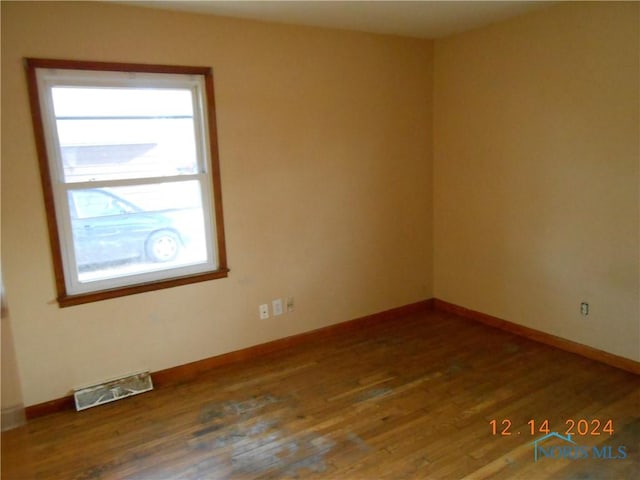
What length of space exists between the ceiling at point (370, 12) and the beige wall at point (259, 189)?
115 millimetres

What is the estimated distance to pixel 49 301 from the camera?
9.02 feet

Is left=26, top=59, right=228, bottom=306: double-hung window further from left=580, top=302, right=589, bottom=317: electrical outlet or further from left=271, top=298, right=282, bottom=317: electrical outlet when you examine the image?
left=580, top=302, right=589, bottom=317: electrical outlet

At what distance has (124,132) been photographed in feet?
9.43

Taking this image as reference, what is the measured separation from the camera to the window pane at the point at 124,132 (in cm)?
272

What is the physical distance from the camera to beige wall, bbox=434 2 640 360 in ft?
9.57

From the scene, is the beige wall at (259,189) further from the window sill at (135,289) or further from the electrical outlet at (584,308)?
the electrical outlet at (584,308)

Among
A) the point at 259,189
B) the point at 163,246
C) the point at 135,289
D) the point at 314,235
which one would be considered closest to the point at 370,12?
the point at 259,189

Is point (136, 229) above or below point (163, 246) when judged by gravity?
above

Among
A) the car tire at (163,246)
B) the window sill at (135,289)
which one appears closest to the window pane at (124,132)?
the car tire at (163,246)

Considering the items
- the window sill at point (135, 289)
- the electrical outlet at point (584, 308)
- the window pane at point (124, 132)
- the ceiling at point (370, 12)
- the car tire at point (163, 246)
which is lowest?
the electrical outlet at point (584, 308)

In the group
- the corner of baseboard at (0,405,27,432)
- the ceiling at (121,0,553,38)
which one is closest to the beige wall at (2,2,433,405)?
the ceiling at (121,0,553,38)

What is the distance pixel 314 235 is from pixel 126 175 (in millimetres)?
1448

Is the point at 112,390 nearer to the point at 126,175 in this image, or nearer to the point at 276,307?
the point at 276,307

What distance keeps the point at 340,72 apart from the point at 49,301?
8.47 feet
